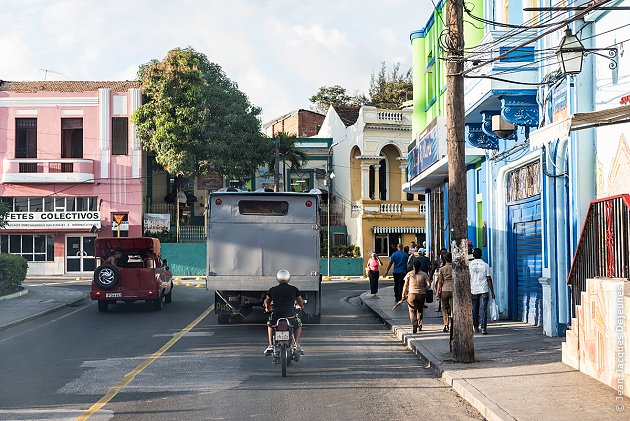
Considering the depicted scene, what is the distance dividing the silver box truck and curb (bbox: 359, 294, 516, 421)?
3.02 metres

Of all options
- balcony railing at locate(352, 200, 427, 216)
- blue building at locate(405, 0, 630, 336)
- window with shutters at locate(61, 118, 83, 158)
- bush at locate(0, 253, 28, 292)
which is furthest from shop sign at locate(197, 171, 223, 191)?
blue building at locate(405, 0, 630, 336)

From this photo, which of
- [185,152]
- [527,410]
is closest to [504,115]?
[527,410]

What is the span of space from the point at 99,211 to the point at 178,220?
16.0 ft

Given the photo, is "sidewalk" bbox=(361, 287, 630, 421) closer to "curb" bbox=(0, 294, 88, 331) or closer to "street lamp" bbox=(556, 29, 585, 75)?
"street lamp" bbox=(556, 29, 585, 75)

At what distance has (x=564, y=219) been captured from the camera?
52.9 ft

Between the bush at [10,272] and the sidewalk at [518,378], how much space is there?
56.2 feet

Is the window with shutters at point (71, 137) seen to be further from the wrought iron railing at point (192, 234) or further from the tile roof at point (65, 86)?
the wrought iron railing at point (192, 234)

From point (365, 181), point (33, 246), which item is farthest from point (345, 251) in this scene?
point (33, 246)

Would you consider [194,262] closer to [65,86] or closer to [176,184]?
[176,184]

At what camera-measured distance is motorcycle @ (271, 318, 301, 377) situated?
12344mm

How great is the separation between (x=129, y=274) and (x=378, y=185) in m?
31.6

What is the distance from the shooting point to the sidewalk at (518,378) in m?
9.19

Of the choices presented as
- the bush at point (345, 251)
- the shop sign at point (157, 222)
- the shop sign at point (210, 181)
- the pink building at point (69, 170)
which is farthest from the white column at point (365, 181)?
the pink building at point (69, 170)

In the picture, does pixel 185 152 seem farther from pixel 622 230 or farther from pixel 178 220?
pixel 622 230
